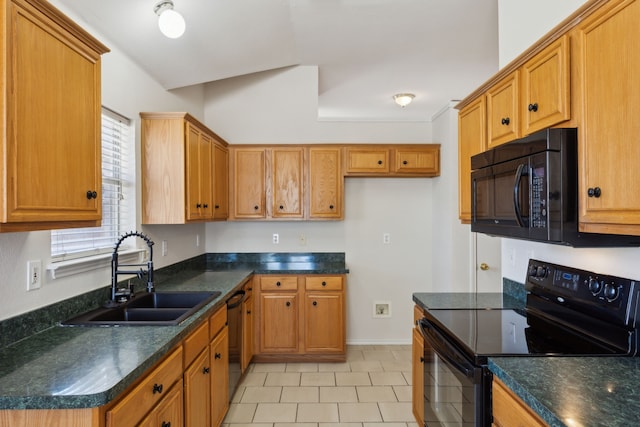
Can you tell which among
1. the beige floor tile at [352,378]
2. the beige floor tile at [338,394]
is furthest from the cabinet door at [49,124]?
the beige floor tile at [352,378]

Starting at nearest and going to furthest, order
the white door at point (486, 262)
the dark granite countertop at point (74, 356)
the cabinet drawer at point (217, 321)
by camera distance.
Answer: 1. the dark granite countertop at point (74, 356)
2. the cabinet drawer at point (217, 321)
3. the white door at point (486, 262)

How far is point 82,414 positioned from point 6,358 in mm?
508

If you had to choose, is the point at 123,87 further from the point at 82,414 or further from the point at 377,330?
the point at 377,330

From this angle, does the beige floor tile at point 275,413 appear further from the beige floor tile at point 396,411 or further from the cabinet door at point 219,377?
the beige floor tile at point 396,411

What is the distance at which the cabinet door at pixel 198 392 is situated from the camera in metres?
1.78

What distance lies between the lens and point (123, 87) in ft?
7.95

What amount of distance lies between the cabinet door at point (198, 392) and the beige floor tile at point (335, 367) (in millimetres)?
1436

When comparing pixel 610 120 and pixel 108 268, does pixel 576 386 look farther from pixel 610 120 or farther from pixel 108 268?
pixel 108 268

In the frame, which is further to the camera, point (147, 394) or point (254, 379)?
point (254, 379)

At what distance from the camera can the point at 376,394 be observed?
2.91 meters

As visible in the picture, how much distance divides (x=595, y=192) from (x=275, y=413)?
7.75 ft

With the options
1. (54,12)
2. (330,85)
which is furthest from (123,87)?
(330,85)

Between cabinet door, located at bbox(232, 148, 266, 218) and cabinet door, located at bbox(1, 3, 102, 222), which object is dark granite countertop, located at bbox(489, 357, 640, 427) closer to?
cabinet door, located at bbox(1, 3, 102, 222)

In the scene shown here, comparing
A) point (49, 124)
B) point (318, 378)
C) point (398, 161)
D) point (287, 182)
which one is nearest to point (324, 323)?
point (318, 378)
